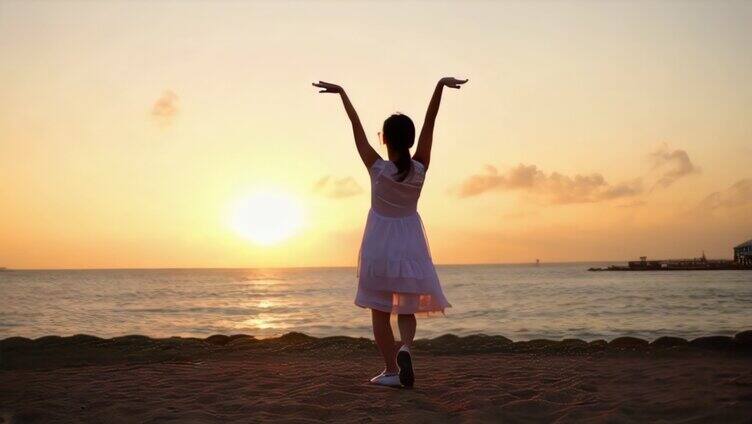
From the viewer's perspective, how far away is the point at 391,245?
507 centimetres

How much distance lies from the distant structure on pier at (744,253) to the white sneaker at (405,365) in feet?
365

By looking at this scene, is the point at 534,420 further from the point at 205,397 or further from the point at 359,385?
the point at 205,397

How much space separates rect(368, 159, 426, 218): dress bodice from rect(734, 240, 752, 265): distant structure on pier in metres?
111

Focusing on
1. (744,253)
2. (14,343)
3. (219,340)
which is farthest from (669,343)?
(744,253)

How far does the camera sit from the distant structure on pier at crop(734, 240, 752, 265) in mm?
99875

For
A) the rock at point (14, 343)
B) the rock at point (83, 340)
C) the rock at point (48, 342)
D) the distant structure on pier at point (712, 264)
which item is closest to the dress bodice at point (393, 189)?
the rock at point (83, 340)

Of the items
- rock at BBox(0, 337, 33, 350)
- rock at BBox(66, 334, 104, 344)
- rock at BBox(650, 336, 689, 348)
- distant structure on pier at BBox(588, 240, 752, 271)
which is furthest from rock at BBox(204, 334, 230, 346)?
distant structure on pier at BBox(588, 240, 752, 271)

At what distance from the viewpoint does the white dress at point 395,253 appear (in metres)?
5.04

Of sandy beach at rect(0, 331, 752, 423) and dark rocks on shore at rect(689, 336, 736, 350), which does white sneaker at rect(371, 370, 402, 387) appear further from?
dark rocks on shore at rect(689, 336, 736, 350)

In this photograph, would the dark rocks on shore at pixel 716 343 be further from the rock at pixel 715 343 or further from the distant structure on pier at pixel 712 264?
the distant structure on pier at pixel 712 264

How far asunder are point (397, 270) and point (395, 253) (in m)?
0.14

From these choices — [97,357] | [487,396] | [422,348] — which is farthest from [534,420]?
[97,357]

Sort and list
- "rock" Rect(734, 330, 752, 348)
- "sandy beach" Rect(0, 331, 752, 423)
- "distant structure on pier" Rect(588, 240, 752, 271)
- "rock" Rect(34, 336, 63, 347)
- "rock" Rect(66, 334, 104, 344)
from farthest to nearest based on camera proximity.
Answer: "distant structure on pier" Rect(588, 240, 752, 271)
"rock" Rect(66, 334, 104, 344)
"rock" Rect(34, 336, 63, 347)
"rock" Rect(734, 330, 752, 348)
"sandy beach" Rect(0, 331, 752, 423)

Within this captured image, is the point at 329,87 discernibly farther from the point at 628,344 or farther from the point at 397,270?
the point at 628,344
